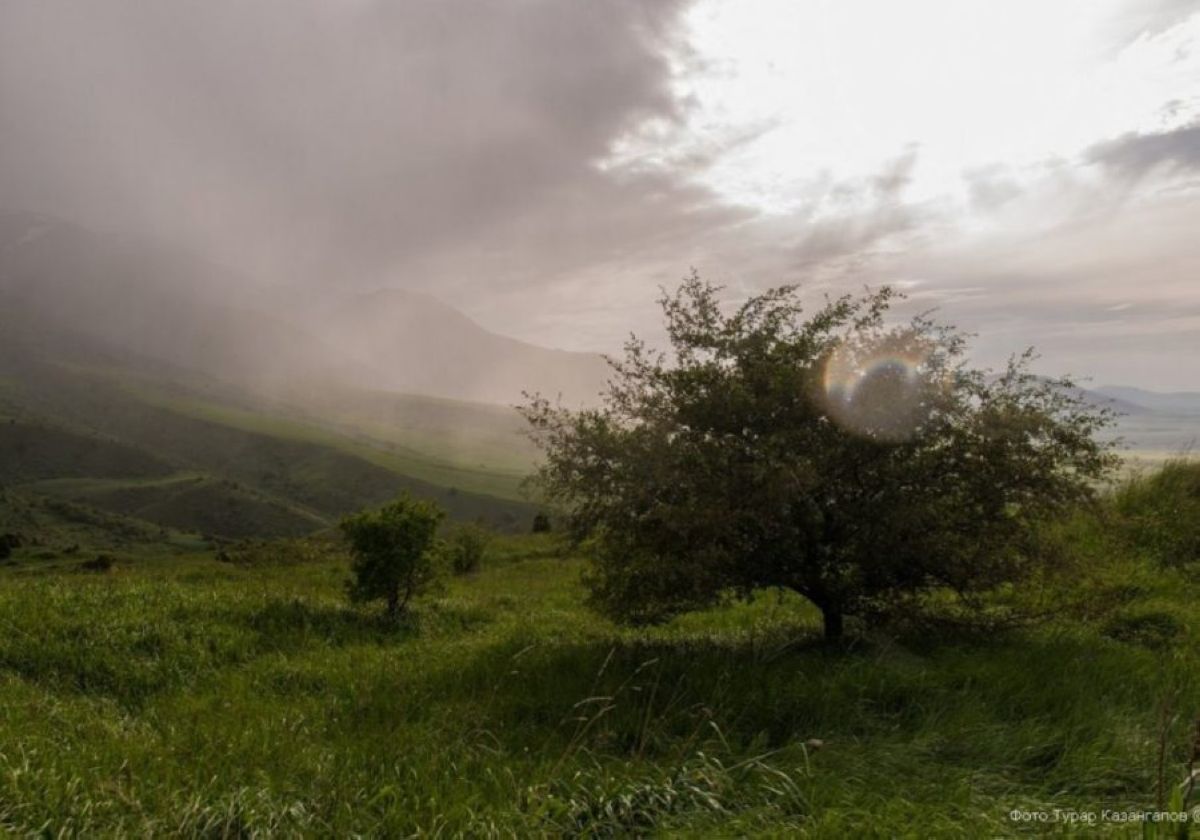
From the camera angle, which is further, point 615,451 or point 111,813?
point 615,451

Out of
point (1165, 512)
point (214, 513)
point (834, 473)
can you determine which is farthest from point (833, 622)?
point (214, 513)

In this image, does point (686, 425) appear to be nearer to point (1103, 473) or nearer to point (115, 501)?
point (1103, 473)

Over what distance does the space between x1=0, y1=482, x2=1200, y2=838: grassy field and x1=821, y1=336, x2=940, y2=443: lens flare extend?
3.38m

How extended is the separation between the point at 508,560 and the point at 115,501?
216 metres

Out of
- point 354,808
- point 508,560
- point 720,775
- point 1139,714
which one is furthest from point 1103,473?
point 508,560

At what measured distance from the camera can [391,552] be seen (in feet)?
54.2

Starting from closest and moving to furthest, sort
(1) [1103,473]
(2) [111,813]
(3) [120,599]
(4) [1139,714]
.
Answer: (2) [111,813], (4) [1139,714], (1) [1103,473], (3) [120,599]

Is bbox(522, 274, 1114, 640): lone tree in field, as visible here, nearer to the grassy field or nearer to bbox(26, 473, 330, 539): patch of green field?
the grassy field

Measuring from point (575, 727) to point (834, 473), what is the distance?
5.60 metres

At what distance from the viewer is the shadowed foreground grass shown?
5496 mm

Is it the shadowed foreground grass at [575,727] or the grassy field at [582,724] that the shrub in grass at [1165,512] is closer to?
the grassy field at [582,724]

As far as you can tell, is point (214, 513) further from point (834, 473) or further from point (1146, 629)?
point (1146, 629)

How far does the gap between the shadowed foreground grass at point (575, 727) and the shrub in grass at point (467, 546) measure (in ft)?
53.8

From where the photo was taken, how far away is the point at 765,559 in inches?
412
